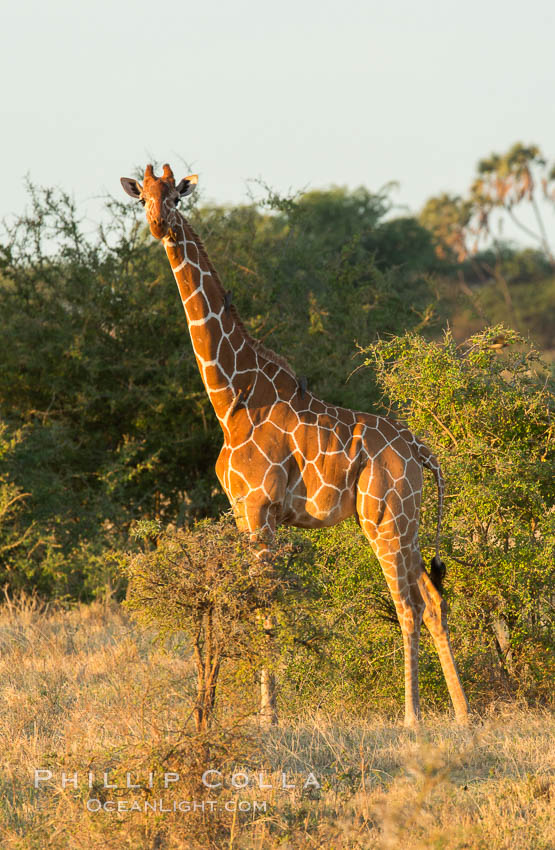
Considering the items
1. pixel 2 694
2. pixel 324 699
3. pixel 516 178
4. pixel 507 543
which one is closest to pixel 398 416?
pixel 507 543

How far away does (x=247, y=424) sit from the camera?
7230 mm

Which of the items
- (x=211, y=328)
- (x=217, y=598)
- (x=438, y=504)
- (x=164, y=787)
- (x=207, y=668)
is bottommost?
(x=164, y=787)

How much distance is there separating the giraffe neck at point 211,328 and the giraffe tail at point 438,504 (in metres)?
1.42

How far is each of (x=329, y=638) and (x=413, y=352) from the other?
2965mm

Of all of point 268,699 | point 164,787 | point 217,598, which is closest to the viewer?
point 164,787

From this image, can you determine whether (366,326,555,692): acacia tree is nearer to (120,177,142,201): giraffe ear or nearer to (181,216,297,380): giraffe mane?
(181,216,297,380): giraffe mane

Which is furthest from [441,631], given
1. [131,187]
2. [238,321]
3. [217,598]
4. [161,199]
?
[131,187]

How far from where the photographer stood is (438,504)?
758cm

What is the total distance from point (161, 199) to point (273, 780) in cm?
390

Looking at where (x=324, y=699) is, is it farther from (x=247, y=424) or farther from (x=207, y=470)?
(x=207, y=470)

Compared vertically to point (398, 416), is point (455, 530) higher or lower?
lower

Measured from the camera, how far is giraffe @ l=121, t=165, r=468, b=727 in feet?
23.4

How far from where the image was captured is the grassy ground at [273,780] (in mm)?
4809

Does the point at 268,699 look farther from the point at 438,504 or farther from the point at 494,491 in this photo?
the point at 494,491
